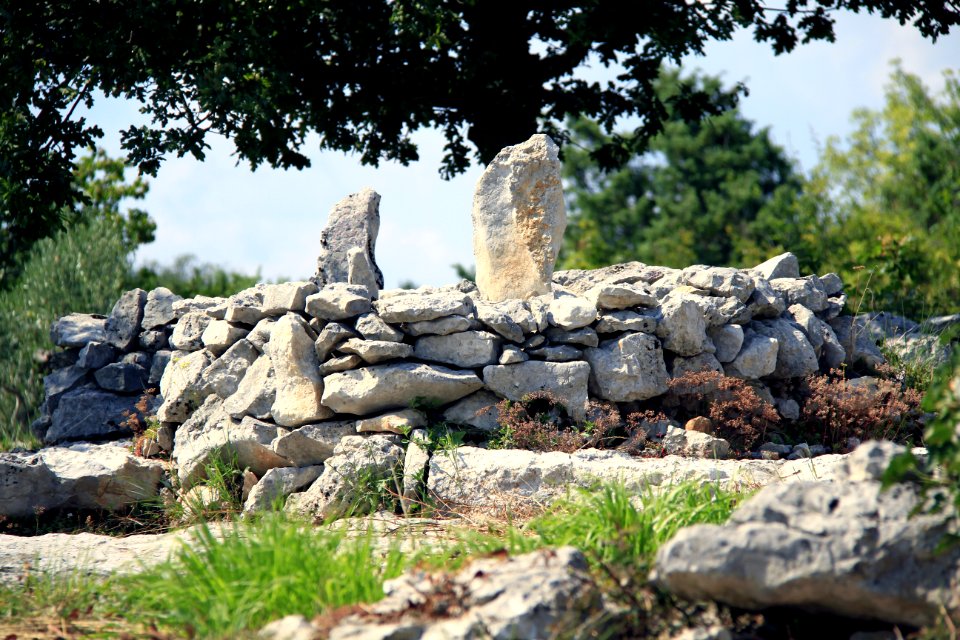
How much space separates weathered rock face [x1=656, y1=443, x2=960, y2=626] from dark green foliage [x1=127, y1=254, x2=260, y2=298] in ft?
40.0

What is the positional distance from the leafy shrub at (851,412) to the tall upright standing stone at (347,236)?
12.6 ft

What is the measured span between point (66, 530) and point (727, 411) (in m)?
5.06

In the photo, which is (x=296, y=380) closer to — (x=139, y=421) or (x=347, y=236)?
(x=347, y=236)

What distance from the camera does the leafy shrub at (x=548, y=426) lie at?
650 cm

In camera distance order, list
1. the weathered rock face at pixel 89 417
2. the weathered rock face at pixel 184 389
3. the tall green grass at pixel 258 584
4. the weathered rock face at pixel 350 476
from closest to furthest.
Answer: the tall green grass at pixel 258 584 < the weathered rock face at pixel 350 476 < the weathered rock face at pixel 184 389 < the weathered rock face at pixel 89 417

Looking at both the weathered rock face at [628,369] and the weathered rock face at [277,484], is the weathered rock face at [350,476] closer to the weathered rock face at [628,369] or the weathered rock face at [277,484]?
the weathered rock face at [277,484]

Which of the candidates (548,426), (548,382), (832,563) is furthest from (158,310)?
(832,563)

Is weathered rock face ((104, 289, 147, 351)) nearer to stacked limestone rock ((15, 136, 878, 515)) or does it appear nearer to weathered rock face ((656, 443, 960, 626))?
stacked limestone rock ((15, 136, 878, 515))

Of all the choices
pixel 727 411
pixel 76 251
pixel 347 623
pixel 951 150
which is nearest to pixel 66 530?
pixel 347 623

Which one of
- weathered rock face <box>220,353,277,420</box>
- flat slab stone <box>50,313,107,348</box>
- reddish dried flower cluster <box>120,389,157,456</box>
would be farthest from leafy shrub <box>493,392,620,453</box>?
flat slab stone <box>50,313,107,348</box>

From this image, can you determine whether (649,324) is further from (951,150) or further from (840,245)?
(951,150)

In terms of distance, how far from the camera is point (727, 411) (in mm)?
7027

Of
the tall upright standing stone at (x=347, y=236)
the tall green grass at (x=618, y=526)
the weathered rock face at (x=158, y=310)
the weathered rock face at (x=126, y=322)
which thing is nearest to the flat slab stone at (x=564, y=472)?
the tall green grass at (x=618, y=526)

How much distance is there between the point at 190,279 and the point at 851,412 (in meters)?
12.4
